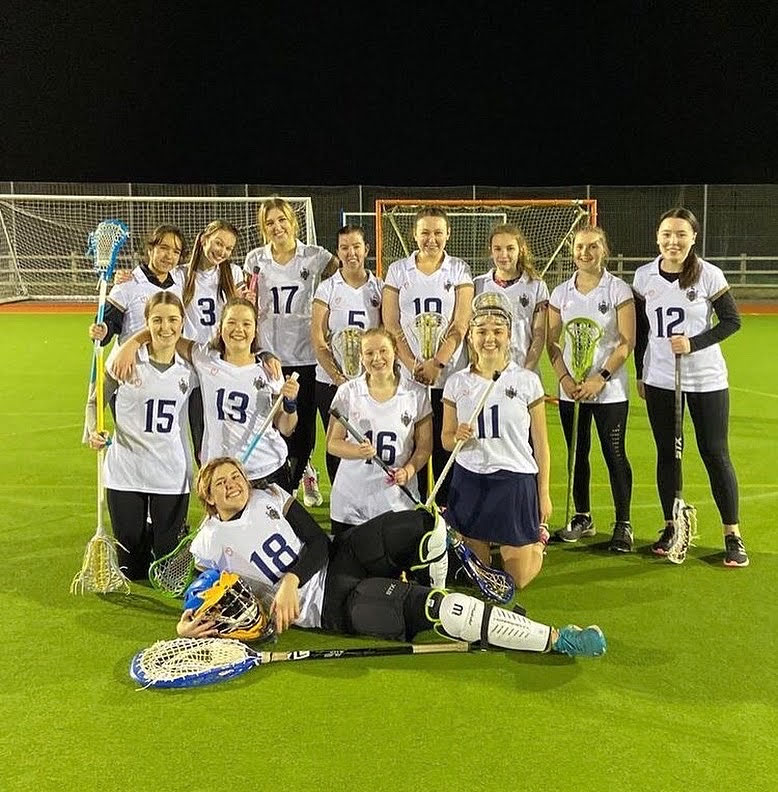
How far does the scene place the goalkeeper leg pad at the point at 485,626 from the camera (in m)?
3.53

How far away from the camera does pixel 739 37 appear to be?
28.9m

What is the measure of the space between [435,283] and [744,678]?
260cm

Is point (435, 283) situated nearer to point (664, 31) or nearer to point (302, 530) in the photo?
point (302, 530)

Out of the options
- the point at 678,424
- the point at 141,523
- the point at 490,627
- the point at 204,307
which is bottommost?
the point at 490,627

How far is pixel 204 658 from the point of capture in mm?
3391

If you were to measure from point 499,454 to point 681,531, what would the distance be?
1135 millimetres

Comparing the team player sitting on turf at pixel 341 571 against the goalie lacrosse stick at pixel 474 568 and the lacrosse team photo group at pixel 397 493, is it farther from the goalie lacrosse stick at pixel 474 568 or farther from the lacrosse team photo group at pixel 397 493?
the goalie lacrosse stick at pixel 474 568

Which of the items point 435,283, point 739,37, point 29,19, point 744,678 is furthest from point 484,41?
point 744,678

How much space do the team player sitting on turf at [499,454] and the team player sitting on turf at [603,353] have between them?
59 cm

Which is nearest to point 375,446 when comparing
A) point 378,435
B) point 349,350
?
point 378,435

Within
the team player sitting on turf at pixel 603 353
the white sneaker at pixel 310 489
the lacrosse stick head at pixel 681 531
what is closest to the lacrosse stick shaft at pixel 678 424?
the lacrosse stick head at pixel 681 531

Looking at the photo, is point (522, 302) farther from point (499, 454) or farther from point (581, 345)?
point (499, 454)

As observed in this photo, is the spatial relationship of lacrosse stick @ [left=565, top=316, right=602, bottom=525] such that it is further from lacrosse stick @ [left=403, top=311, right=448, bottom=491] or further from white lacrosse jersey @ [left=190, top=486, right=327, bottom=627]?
white lacrosse jersey @ [left=190, top=486, right=327, bottom=627]

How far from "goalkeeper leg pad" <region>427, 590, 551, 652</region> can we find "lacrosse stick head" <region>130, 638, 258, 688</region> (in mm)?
785
